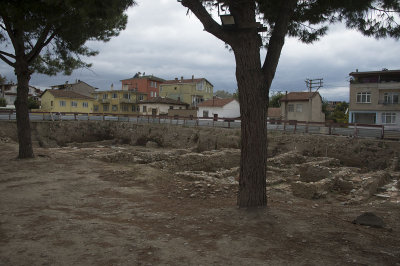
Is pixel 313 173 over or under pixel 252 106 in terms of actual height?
under

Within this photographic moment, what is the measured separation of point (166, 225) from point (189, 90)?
189 ft

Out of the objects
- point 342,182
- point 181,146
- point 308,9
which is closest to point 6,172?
point 308,9

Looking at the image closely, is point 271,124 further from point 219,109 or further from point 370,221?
point 219,109

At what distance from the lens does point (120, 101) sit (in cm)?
6028

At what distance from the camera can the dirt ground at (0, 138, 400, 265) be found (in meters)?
4.25

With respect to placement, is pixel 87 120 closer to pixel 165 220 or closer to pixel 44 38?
pixel 44 38

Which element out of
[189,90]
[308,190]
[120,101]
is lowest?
[308,190]

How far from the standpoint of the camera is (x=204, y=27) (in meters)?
6.61

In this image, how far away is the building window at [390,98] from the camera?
3559cm

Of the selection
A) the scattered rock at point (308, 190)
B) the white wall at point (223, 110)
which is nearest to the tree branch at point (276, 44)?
the scattered rock at point (308, 190)

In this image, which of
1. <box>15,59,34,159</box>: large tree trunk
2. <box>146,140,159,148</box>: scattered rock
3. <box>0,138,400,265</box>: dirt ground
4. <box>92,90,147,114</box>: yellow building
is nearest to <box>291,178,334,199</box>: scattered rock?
<box>0,138,400,265</box>: dirt ground

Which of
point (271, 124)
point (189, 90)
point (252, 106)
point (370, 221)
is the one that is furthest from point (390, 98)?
point (252, 106)

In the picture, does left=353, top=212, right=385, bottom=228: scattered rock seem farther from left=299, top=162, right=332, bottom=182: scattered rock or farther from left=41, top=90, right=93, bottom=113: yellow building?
left=41, top=90, right=93, bottom=113: yellow building

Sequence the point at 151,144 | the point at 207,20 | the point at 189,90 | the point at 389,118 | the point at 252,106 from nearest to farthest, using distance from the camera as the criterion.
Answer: the point at 252,106 < the point at 207,20 < the point at 151,144 < the point at 389,118 < the point at 189,90
